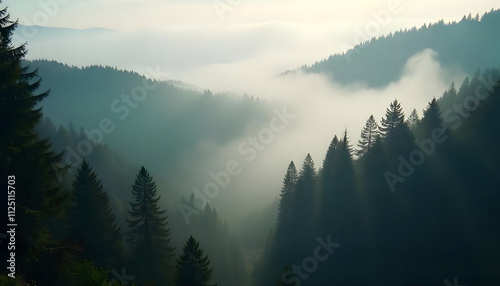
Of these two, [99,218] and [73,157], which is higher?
[73,157]

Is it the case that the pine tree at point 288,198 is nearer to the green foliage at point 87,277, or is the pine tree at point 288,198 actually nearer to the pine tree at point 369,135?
the pine tree at point 369,135

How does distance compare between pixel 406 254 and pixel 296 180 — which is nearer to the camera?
pixel 406 254

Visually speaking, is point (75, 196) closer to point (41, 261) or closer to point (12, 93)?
point (41, 261)

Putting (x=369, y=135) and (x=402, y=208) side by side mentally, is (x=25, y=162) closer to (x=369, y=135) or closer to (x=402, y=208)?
(x=369, y=135)

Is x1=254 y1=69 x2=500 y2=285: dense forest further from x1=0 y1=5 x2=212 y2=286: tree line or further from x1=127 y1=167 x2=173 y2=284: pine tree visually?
x1=0 y1=5 x2=212 y2=286: tree line

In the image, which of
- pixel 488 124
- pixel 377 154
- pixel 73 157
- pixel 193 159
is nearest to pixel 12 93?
pixel 377 154

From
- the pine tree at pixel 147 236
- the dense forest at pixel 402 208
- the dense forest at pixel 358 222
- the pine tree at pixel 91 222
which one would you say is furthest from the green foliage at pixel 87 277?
the dense forest at pixel 402 208
